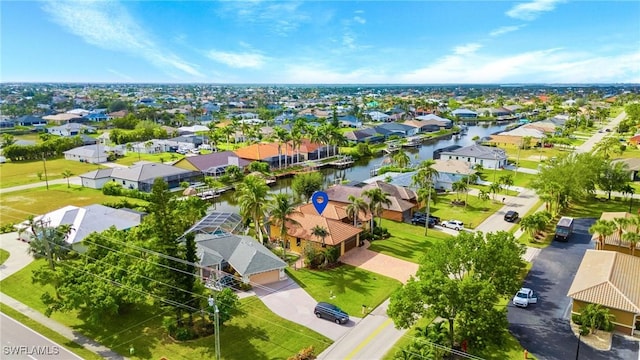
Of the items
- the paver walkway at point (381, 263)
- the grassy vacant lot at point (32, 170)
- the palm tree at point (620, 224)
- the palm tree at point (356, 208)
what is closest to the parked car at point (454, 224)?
the palm tree at point (356, 208)

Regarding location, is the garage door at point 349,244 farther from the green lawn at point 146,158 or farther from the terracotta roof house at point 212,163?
the green lawn at point 146,158

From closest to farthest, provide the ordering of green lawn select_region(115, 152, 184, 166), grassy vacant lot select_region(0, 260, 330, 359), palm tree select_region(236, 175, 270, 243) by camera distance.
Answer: grassy vacant lot select_region(0, 260, 330, 359) < palm tree select_region(236, 175, 270, 243) < green lawn select_region(115, 152, 184, 166)

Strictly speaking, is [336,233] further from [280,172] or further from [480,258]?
[280,172]

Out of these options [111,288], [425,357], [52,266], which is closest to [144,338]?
[111,288]

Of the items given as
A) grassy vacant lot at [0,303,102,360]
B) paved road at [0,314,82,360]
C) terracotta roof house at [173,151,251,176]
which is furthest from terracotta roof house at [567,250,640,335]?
terracotta roof house at [173,151,251,176]

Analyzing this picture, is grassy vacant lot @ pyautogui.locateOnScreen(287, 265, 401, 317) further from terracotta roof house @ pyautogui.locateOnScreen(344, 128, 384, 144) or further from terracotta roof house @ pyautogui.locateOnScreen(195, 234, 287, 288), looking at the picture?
terracotta roof house @ pyautogui.locateOnScreen(344, 128, 384, 144)
